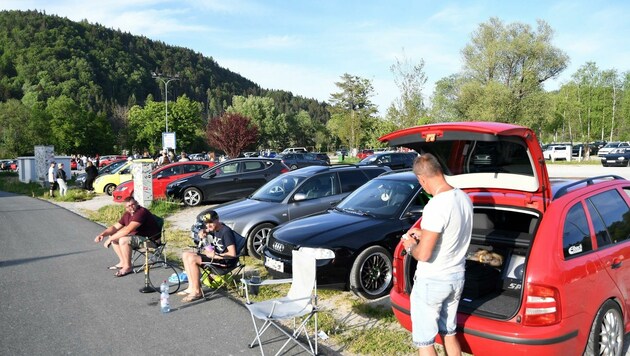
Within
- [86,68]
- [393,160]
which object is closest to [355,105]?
[393,160]

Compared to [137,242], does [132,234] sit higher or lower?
higher

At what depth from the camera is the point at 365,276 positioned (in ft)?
19.1

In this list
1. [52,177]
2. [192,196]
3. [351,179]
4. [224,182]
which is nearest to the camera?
[351,179]

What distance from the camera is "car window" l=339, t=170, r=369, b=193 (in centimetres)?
880

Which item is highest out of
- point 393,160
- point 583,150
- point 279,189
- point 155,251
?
point 583,150

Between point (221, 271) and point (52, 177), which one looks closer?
point (221, 271)

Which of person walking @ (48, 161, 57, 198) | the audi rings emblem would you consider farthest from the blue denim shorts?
person walking @ (48, 161, 57, 198)

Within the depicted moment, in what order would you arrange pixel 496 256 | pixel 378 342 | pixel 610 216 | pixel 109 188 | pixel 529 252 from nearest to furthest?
pixel 529 252 → pixel 610 216 → pixel 496 256 → pixel 378 342 → pixel 109 188

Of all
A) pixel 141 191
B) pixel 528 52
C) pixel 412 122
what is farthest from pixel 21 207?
pixel 528 52

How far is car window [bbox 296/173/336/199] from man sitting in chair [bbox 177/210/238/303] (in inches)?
106

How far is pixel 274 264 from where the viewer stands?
5.99 m

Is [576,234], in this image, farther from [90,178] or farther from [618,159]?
[618,159]

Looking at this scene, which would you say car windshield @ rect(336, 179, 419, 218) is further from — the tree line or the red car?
the red car

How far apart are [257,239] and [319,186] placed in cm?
155
